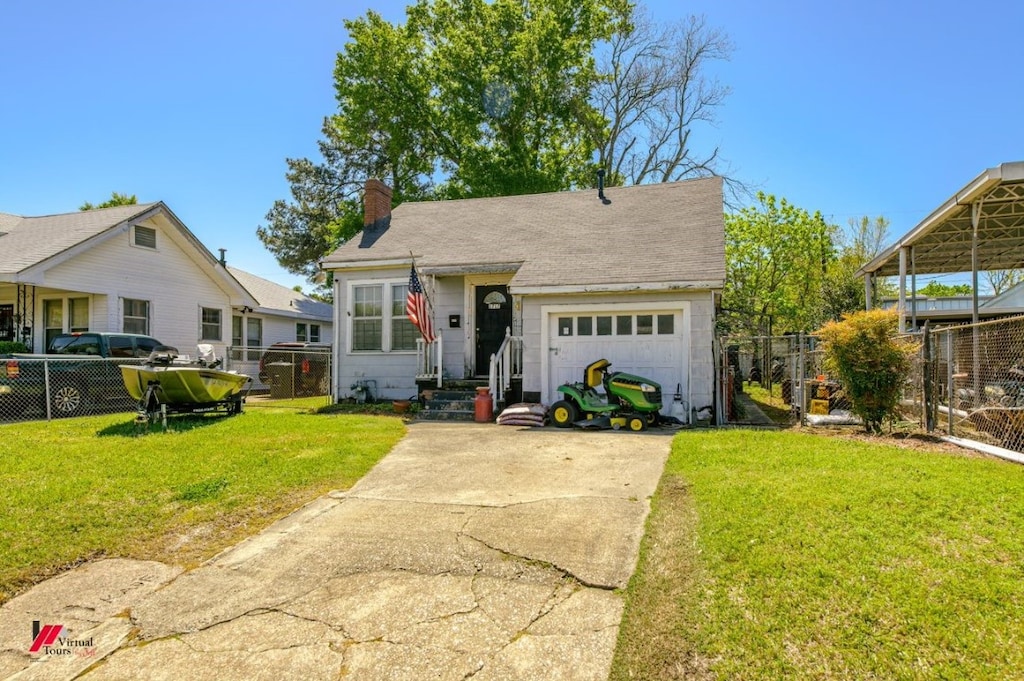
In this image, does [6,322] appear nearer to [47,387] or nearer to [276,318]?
[47,387]

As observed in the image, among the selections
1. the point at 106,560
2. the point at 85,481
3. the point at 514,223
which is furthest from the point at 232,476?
the point at 514,223

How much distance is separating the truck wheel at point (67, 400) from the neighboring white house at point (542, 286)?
5125mm

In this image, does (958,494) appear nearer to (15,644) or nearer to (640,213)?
(15,644)

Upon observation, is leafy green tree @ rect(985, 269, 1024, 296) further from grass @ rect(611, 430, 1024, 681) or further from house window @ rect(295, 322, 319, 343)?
house window @ rect(295, 322, 319, 343)

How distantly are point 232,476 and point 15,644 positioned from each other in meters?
3.06

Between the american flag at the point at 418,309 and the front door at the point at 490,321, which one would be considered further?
the front door at the point at 490,321

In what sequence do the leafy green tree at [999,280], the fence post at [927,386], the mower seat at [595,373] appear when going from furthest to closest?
the leafy green tree at [999,280] < the mower seat at [595,373] < the fence post at [927,386]

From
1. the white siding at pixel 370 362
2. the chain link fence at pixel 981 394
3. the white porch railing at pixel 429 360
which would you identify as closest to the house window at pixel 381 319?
the white siding at pixel 370 362

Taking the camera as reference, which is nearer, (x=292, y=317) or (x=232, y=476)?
(x=232, y=476)

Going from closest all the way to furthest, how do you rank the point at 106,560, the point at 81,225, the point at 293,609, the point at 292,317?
the point at 293,609 < the point at 106,560 < the point at 81,225 < the point at 292,317

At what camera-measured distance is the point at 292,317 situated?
23.8 m

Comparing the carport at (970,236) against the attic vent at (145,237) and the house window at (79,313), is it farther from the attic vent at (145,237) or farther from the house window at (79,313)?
the house window at (79,313)

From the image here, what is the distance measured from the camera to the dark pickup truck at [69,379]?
398 inches

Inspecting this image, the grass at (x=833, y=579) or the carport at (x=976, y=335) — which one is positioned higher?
the carport at (x=976, y=335)
